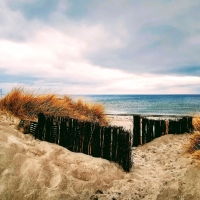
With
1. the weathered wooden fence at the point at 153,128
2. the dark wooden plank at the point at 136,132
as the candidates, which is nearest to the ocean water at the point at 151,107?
the weathered wooden fence at the point at 153,128

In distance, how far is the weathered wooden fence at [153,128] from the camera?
781 cm

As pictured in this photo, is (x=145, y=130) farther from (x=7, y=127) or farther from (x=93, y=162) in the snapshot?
(x=7, y=127)

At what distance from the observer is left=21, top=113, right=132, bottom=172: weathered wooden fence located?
16.9 feet

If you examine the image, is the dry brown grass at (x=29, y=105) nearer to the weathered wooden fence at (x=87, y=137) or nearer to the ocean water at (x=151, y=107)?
Result: the weathered wooden fence at (x=87, y=137)

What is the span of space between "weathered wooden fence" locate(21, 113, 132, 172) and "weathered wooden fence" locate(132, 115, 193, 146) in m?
2.70

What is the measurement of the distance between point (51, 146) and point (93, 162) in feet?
3.59

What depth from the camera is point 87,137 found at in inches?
211

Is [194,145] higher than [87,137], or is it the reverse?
[87,137]

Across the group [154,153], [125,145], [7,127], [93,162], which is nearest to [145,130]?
[154,153]

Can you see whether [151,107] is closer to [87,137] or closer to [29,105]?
[29,105]

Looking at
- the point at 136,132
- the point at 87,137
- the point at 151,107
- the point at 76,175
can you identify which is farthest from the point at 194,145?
the point at 151,107

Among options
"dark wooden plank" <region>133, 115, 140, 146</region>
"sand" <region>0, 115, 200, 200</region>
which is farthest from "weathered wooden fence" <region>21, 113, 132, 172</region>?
"dark wooden plank" <region>133, 115, 140, 146</region>

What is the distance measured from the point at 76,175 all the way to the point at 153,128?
4305 mm

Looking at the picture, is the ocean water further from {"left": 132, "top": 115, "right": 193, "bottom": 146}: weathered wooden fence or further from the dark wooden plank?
the dark wooden plank
